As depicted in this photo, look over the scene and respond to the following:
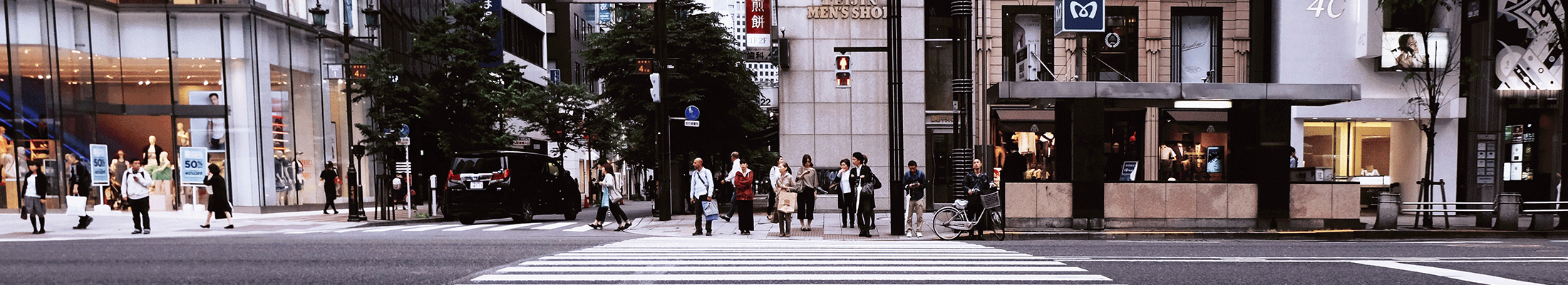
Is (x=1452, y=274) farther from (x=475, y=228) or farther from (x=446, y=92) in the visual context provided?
(x=446, y=92)

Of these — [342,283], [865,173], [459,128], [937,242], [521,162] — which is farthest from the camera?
[459,128]

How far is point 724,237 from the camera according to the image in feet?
52.2

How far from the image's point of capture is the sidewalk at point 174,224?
1634cm

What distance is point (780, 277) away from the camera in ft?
28.2

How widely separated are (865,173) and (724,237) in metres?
2.60

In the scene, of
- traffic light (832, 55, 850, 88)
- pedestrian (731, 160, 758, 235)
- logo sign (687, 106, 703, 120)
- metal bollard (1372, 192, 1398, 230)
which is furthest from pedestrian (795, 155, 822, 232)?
metal bollard (1372, 192, 1398, 230)

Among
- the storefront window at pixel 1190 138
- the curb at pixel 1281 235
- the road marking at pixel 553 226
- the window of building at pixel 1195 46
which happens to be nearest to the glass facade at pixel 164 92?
the road marking at pixel 553 226

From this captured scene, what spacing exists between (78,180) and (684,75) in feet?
40.2

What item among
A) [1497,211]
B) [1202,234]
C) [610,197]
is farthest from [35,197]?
[1497,211]

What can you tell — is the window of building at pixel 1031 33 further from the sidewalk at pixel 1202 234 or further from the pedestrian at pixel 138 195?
the pedestrian at pixel 138 195

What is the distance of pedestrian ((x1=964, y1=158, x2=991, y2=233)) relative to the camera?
15508mm

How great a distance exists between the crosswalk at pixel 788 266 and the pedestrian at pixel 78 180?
37.0 ft

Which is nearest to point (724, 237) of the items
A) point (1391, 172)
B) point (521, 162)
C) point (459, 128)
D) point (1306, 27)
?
point (521, 162)

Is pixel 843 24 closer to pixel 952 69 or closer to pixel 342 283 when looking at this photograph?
pixel 952 69
